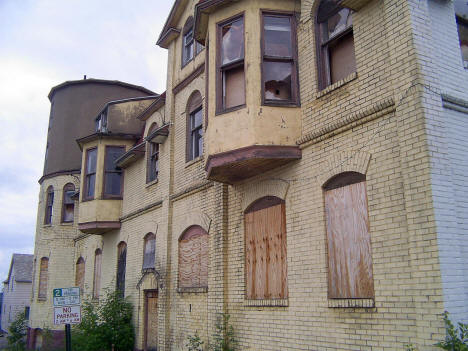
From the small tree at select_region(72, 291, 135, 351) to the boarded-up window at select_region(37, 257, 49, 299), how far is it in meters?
8.95

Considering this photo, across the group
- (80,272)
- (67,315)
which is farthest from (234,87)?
(80,272)

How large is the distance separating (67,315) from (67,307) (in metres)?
0.14

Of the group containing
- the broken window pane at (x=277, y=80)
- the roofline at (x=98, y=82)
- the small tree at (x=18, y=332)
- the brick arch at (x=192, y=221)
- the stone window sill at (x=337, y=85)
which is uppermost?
the roofline at (x=98, y=82)

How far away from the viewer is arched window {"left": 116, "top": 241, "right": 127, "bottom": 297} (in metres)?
16.7

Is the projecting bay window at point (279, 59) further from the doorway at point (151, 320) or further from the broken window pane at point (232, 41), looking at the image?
the doorway at point (151, 320)

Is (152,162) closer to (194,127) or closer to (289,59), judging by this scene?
(194,127)

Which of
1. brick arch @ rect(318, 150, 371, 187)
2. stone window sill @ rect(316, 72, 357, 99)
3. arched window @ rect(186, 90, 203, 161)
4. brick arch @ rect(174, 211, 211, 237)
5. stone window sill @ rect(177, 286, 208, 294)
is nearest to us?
brick arch @ rect(318, 150, 371, 187)

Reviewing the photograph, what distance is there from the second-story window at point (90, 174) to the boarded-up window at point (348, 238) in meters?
13.0

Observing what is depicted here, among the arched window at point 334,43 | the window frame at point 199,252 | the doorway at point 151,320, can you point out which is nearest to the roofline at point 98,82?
the doorway at point 151,320

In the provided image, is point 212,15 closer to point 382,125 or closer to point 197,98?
point 197,98

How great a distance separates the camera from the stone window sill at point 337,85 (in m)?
7.90

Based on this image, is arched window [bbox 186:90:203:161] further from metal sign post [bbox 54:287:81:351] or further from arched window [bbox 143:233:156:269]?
metal sign post [bbox 54:287:81:351]

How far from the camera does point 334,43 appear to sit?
28.5ft

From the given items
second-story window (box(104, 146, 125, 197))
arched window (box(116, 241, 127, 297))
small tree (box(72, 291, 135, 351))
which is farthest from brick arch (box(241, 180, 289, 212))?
Result: second-story window (box(104, 146, 125, 197))
